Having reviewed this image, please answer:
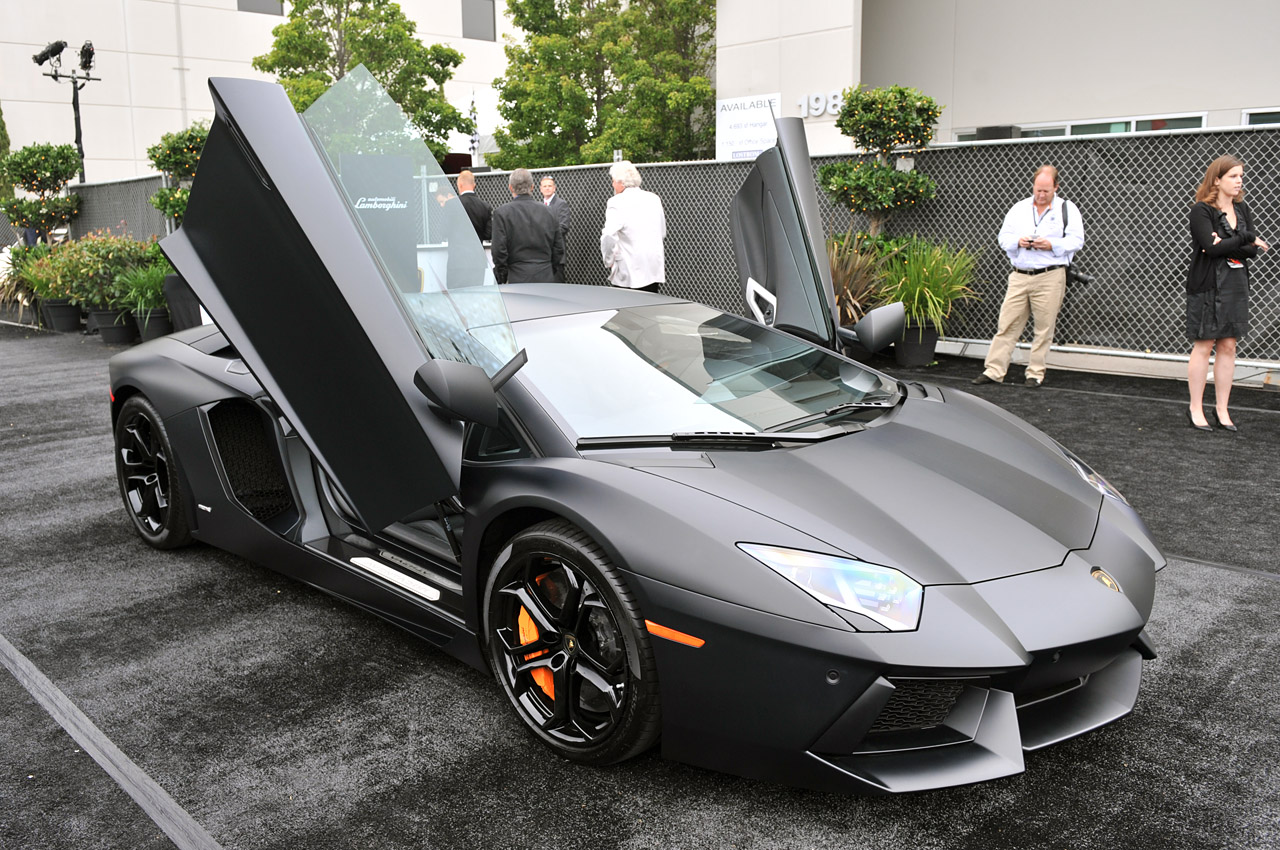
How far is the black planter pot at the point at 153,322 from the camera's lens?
488 inches

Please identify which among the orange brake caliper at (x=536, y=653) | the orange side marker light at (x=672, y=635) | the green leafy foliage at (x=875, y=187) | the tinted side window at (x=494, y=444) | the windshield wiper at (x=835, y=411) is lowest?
the orange brake caliper at (x=536, y=653)

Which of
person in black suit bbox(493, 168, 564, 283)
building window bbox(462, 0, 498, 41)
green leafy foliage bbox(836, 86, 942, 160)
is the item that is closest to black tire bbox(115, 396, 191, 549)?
person in black suit bbox(493, 168, 564, 283)

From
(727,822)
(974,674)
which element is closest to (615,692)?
(727,822)

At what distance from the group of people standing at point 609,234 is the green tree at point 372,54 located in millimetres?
22587

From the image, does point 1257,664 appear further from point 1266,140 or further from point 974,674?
point 1266,140

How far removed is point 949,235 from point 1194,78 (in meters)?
7.18

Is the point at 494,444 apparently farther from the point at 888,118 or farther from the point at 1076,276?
the point at 888,118

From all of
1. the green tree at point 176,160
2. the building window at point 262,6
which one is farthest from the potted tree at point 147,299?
the building window at point 262,6

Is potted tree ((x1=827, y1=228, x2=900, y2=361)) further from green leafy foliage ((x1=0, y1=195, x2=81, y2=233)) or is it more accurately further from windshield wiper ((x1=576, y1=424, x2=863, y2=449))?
green leafy foliage ((x1=0, y1=195, x2=81, y2=233))

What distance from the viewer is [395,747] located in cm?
293

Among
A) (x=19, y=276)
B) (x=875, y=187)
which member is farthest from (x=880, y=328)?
(x=19, y=276)

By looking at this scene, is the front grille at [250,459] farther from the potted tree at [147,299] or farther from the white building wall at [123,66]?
the white building wall at [123,66]

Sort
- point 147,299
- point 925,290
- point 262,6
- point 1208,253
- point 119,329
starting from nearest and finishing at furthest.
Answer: point 1208,253, point 925,290, point 147,299, point 119,329, point 262,6

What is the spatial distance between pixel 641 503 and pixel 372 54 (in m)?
32.1
